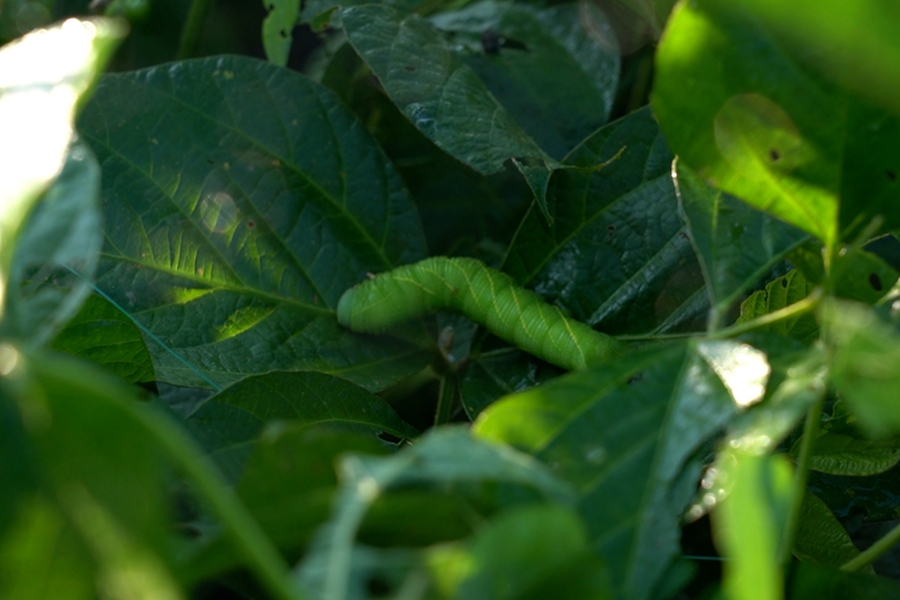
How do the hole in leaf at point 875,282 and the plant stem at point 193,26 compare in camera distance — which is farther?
the plant stem at point 193,26

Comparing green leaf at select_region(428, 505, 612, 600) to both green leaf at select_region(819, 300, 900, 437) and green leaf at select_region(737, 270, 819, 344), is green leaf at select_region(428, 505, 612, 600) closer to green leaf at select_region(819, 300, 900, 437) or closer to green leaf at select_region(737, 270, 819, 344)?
green leaf at select_region(819, 300, 900, 437)

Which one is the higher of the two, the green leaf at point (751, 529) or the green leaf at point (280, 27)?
the green leaf at point (280, 27)

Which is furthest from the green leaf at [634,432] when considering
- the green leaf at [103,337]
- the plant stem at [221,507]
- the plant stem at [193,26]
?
the plant stem at [193,26]

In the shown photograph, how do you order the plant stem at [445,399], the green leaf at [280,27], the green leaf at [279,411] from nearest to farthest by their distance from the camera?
the green leaf at [279,411] → the plant stem at [445,399] → the green leaf at [280,27]

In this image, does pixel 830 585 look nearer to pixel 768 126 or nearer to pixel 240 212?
pixel 768 126

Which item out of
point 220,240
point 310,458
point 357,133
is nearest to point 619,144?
point 357,133

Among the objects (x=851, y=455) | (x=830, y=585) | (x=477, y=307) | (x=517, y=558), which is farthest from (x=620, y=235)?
(x=517, y=558)

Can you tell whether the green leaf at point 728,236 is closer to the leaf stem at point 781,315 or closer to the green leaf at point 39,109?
the leaf stem at point 781,315
